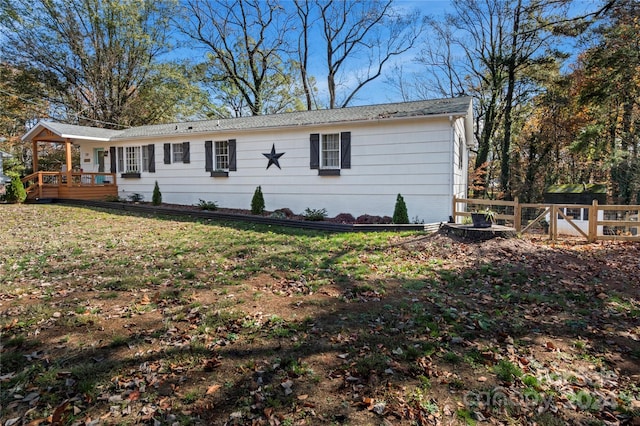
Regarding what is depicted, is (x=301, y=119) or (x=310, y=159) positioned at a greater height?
(x=301, y=119)

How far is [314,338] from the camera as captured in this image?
3.55 meters

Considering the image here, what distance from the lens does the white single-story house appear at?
1034cm

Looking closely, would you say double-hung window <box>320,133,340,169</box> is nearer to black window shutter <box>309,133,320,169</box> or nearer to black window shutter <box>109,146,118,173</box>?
black window shutter <box>309,133,320,169</box>

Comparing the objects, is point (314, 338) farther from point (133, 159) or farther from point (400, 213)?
point (133, 159)

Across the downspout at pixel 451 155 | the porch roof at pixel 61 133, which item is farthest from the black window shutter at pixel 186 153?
the downspout at pixel 451 155

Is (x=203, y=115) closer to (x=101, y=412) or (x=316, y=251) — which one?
(x=316, y=251)

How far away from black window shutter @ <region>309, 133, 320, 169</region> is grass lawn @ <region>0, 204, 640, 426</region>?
17.7 feet

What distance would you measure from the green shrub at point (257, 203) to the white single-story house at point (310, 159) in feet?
2.28

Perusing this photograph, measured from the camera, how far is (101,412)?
245 cm

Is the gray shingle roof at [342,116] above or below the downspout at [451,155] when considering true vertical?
above

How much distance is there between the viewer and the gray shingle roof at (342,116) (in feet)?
34.1

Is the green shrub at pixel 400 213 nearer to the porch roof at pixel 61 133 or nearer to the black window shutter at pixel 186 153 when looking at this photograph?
the black window shutter at pixel 186 153

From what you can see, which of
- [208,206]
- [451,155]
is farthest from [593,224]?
[208,206]

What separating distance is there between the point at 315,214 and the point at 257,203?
86.7 inches
